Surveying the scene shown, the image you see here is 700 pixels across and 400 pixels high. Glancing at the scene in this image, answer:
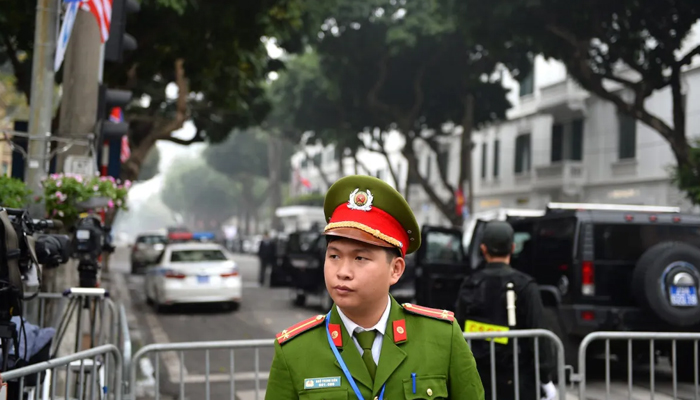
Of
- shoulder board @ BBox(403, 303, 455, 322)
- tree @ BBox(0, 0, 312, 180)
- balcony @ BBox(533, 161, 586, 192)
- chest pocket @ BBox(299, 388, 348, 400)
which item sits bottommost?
chest pocket @ BBox(299, 388, 348, 400)

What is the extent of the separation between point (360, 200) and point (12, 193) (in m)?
4.60

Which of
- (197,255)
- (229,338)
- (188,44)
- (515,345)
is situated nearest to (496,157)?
(197,255)

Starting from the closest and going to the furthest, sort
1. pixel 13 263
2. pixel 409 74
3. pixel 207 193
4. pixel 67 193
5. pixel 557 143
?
pixel 13 263, pixel 67 193, pixel 409 74, pixel 557 143, pixel 207 193

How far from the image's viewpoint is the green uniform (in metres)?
2.47

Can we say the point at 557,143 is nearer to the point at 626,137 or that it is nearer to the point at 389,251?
the point at 626,137

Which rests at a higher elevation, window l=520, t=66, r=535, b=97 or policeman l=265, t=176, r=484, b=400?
window l=520, t=66, r=535, b=97

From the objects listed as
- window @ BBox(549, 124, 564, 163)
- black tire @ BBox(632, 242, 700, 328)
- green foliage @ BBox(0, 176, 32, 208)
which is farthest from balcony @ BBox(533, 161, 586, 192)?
green foliage @ BBox(0, 176, 32, 208)

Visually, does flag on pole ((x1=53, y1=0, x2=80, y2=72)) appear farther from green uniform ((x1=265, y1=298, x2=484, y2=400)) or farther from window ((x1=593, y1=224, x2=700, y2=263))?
green uniform ((x1=265, y1=298, x2=484, y2=400))

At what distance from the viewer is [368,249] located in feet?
8.10

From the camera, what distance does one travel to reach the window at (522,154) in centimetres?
3666

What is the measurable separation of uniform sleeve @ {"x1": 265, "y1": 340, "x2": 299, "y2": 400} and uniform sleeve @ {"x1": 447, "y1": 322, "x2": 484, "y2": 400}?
0.47m

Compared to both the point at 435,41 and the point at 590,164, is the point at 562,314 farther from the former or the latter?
the point at 590,164

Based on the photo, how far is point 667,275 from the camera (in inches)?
332

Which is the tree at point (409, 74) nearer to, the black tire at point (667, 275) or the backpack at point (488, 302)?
the black tire at point (667, 275)
